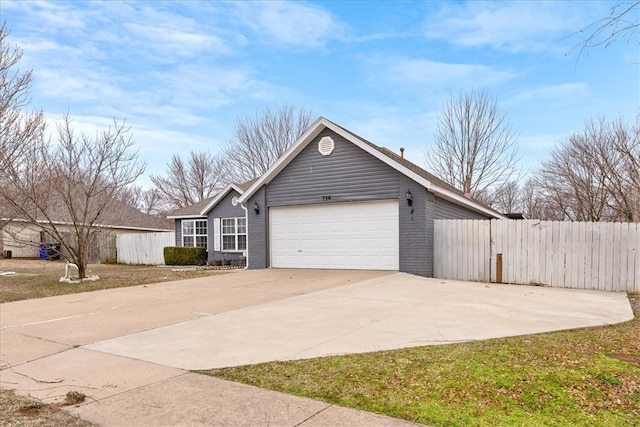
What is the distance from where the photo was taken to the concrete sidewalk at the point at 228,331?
12.0ft

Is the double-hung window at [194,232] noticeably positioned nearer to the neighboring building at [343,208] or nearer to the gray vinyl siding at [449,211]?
the neighboring building at [343,208]

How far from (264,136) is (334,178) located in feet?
65.5

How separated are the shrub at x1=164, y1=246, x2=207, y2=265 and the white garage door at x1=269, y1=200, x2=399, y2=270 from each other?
769cm

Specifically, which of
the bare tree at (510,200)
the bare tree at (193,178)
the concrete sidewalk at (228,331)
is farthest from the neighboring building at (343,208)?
the bare tree at (193,178)

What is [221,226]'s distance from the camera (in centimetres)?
2223

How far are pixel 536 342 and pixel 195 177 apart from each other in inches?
1619

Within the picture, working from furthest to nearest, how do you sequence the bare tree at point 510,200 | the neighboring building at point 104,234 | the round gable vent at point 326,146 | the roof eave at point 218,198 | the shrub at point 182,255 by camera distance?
the bare tree at point 510,200 → the neighboring building at point 104,234 → the shrub at point 182,255 → the roof eave at point 218,198 → the round gable vent at point 326,146

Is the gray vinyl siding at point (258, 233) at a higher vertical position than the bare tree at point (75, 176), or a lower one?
lower

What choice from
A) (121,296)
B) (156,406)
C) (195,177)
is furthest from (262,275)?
(195,177)

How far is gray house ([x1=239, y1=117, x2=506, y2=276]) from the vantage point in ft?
43.5

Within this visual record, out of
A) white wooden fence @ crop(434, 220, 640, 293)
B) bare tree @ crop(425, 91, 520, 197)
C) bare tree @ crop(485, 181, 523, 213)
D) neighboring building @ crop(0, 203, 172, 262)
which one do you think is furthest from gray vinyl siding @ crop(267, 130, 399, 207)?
bare tree @ crop(485, 181, 523, 213)

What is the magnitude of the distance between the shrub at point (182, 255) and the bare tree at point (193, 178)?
1920 centimetres

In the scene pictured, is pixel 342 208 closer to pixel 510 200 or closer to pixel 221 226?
pixel 221 226

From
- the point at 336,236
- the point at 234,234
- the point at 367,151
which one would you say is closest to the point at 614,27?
the point at 367,151
